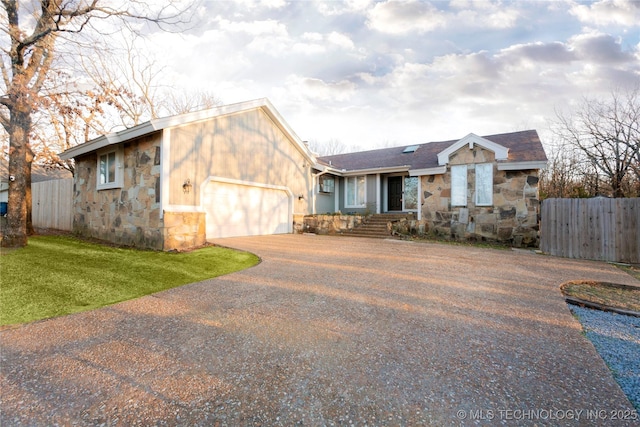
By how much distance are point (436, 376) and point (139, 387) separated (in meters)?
2.23

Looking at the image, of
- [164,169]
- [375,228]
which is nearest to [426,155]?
[375,228]

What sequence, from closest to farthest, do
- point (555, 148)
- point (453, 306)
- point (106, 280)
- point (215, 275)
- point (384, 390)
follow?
point (384, 390), point (453, 306), point (106, 280), point (215, 275), point (555, 148)

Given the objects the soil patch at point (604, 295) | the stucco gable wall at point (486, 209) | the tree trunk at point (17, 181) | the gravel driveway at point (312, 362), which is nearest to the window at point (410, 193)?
the stucco gable wall at point (486, 209)

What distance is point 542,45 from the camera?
10633 mm

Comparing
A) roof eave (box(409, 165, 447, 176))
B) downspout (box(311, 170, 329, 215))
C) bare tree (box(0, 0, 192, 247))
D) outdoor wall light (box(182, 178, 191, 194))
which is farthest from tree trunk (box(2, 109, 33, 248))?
roof eave (box(409, 165, 447, 176))

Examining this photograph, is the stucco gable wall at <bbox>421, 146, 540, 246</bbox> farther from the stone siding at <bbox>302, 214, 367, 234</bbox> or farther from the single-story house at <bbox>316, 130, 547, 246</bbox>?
the stone siding at <bbox>302, 214, 367, 234</bbox>

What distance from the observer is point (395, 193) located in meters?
15.8

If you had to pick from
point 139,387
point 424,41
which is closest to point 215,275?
point 139,387

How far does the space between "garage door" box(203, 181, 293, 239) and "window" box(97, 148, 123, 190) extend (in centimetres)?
264

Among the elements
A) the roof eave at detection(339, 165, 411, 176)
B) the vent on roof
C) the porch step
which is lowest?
the porch step

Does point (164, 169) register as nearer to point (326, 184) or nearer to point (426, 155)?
point (326, 184)

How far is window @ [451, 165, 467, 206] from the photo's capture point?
1141cm

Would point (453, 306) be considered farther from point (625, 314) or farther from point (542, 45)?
point (542, 45)

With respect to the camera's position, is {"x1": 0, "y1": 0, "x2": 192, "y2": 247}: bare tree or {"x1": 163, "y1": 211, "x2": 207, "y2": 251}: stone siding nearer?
{"x1": 0, "y1": 0, "x2": 192, "y2": 247}: bare tree
